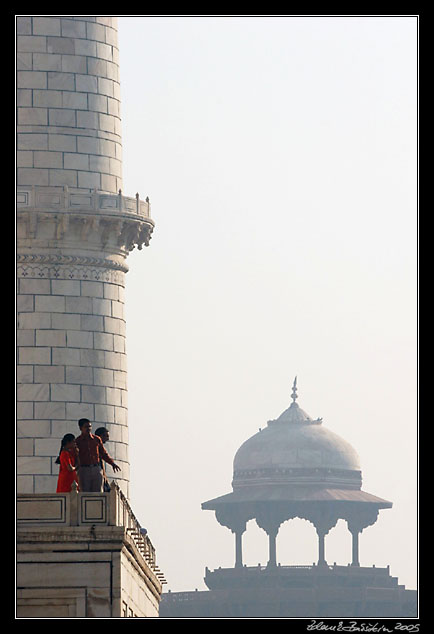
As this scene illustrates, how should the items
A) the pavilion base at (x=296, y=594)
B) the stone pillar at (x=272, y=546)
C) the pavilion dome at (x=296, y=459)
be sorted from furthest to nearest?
the pavilion dome at (x=296, y=459) → the stone pillar at (x=272, y=546) → the pavilion base at (x=296, y=594)

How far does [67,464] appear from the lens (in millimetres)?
31484

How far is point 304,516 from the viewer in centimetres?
15388

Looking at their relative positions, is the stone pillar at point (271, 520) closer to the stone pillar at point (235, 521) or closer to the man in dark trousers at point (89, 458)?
the stone pillar at point (235, 521)

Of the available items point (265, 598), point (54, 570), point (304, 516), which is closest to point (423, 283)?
point (54, 570)

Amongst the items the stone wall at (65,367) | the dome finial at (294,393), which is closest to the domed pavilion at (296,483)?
the dome finial at (294,393)

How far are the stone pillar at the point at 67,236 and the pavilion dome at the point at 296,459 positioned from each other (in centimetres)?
11186

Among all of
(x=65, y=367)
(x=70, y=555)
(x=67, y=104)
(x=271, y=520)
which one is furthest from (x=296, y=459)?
(x=70, y=555)

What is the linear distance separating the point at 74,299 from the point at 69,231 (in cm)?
131

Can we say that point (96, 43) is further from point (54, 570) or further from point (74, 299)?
point (54, 570)

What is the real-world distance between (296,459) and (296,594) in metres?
19.4

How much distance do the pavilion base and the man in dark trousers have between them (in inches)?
3945

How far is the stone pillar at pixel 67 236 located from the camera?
44.8 meters

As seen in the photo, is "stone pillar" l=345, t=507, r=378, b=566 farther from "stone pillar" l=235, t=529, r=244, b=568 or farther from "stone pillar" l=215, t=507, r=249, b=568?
"stone pillar" l=235, t=529, r=244, b=568

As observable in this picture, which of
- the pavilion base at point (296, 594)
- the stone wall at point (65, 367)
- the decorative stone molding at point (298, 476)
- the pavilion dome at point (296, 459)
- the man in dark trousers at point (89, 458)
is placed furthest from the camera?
the pavilion dome at point (296, 459)
